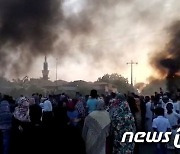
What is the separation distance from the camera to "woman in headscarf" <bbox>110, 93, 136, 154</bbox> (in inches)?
291

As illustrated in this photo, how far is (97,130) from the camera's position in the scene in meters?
7.16

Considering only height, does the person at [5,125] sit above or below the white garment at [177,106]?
below

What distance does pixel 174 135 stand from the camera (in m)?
9.73

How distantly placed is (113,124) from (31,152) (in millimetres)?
2299

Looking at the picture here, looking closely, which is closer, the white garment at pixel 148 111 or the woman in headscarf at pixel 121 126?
the woman in headscarf at pixel 121 126

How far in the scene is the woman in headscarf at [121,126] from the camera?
7.39 metres

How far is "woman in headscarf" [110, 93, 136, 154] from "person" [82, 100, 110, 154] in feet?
0.45

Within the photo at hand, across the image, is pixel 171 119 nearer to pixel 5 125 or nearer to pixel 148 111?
pixel 148 111

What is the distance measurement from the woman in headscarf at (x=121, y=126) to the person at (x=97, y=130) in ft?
0.45

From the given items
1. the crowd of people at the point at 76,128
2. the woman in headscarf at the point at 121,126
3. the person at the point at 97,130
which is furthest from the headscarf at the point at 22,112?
the woman in headscarf at the point at 121,126

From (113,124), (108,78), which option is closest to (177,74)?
(113,124)

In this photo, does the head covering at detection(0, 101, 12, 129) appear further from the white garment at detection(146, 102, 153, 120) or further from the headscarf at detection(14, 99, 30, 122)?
the white garment at detection(146, 102, 153, 120)

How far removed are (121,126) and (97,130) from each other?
0.47m

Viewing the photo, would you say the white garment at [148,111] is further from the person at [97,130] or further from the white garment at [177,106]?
the person at [97,130]
